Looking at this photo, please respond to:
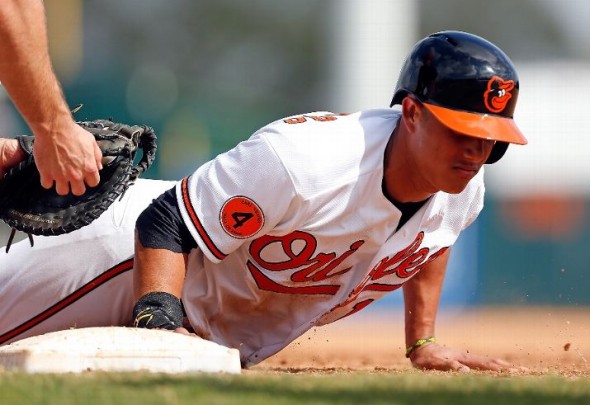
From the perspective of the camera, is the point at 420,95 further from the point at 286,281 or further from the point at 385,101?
the point at 385,101

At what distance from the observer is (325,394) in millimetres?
2820

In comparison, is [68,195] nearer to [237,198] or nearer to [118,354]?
[237,198]

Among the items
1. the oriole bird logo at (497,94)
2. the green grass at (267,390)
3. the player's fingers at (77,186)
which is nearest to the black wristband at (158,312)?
the player's fingers at (77,186)

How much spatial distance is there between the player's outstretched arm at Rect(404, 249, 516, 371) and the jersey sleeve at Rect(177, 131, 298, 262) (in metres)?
1.01

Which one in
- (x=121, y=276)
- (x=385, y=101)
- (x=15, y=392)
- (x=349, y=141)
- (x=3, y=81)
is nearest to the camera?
(x=15, y=392)

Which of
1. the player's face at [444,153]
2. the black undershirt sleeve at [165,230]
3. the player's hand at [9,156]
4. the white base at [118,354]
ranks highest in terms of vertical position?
the player's face at [444,153]

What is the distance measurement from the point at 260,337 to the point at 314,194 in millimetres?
914

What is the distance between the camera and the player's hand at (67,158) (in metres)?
3.97

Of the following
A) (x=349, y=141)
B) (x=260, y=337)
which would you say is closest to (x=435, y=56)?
(x=349, y=141)

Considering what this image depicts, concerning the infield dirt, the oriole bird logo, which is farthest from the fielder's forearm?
the infield dirt

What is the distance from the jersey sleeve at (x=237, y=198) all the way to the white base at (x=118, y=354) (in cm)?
50

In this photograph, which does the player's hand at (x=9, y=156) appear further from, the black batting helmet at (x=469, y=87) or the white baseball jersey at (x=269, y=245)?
the black batting helmet at (x=469, y=87)

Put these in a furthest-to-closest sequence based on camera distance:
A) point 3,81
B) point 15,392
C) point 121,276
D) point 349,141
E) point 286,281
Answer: point 121,276, point 286,281, point 349,141, point 3,81, point 15,392

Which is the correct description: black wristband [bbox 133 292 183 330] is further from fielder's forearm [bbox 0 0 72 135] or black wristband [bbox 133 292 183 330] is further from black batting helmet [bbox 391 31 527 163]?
black batting helmet [bbox 391 31 527 163]
